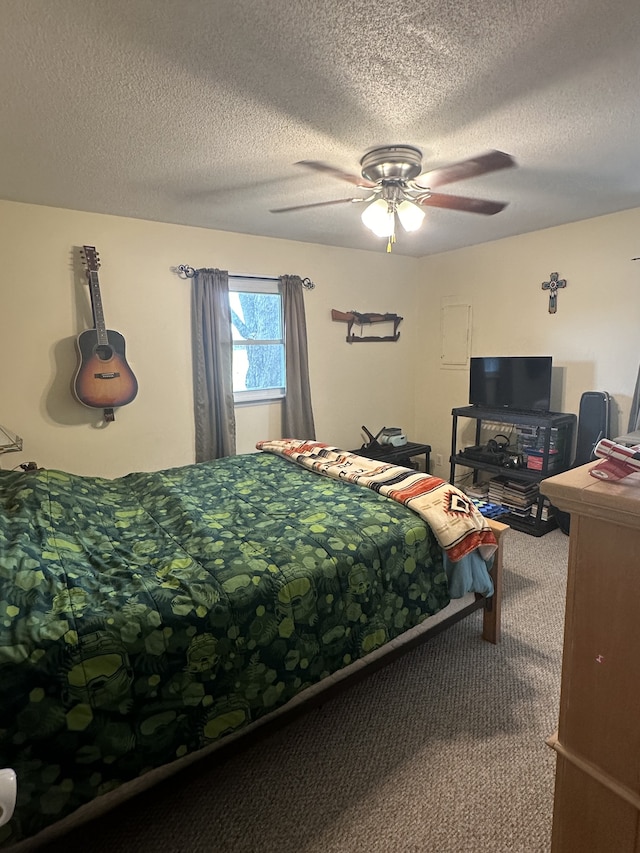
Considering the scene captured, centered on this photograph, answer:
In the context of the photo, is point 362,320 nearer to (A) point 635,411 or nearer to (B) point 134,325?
(B) point 134,325

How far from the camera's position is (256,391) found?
12.9 feet

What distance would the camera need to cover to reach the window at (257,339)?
3797 millimetres

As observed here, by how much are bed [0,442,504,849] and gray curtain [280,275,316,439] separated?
157 cm

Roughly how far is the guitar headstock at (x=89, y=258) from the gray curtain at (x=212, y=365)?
710 millimetres

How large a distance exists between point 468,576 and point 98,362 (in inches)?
105

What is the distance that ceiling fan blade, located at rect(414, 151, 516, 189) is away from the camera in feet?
6.64

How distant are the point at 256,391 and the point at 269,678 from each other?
2.69m

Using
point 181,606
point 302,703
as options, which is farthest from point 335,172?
point 302,703

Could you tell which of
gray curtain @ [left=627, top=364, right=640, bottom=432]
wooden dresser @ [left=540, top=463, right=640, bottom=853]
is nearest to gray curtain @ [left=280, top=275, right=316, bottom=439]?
gray curtain @ [left=627, top=364, right=640, bottom=432]

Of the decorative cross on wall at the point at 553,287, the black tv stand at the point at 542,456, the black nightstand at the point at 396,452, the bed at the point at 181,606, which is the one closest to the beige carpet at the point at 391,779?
the bed at the point at 181,606

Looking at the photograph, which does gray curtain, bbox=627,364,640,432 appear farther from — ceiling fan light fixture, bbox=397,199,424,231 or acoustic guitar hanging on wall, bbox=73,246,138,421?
acoustic guitar hanging on wall, bbox=73,246,138,421

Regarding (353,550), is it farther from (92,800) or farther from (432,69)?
(432,69)

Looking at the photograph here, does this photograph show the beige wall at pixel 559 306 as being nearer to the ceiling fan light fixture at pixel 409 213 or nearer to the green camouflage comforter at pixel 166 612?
the ceiling fan light fixture at pixel 409 213

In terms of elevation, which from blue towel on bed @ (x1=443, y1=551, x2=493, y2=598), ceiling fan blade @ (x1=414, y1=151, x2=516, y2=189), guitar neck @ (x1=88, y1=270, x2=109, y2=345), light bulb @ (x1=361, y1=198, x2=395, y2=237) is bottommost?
blue towel on bed @ (x1=443, y1=551, x2=493, y2=598)
